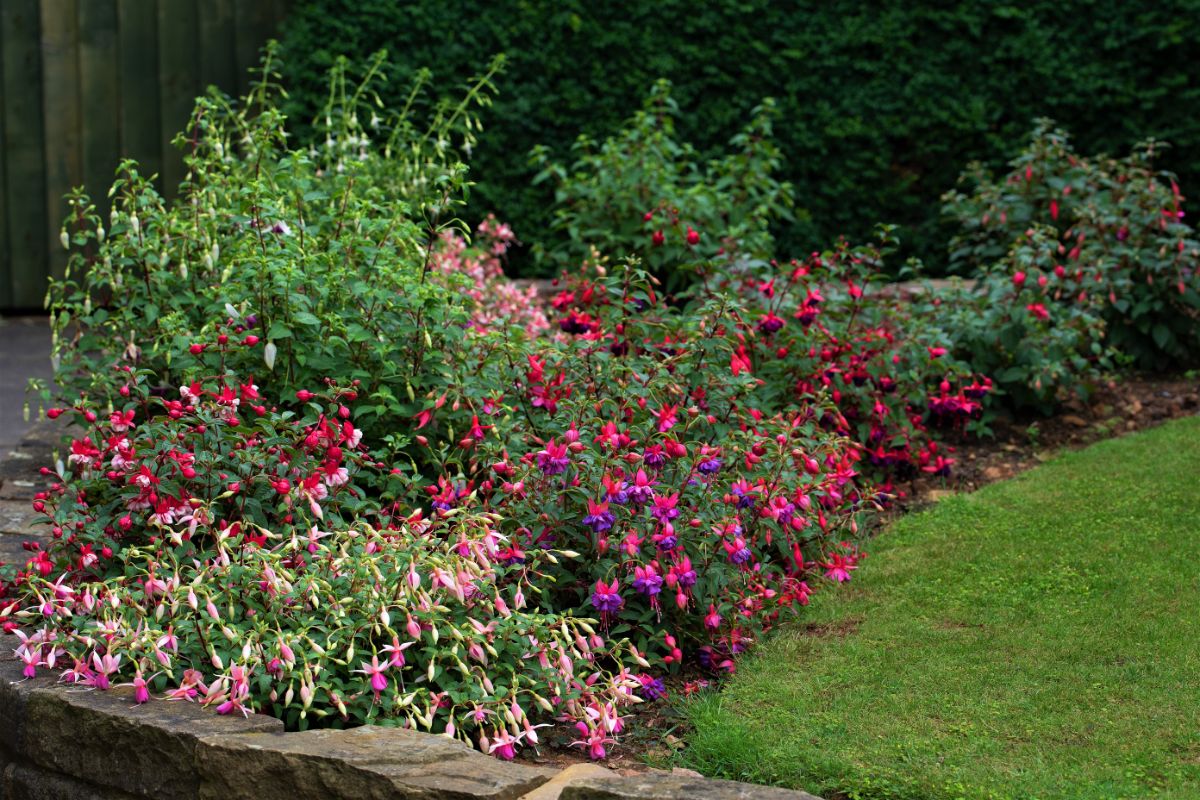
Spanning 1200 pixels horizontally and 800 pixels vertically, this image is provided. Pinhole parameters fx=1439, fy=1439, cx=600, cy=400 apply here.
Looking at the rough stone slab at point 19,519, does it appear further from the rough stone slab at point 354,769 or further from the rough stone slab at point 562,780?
the rough stone slab at point 562,780

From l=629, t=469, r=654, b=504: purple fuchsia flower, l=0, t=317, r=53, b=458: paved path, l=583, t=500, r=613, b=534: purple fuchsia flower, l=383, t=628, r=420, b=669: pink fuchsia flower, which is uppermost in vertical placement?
l=629, t=469, r=654, b=504: purple fuchsia flower

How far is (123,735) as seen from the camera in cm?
288

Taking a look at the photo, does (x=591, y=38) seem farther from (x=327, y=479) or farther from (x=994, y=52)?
(x=327, y=479)

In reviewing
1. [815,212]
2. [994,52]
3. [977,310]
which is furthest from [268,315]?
[994,52]

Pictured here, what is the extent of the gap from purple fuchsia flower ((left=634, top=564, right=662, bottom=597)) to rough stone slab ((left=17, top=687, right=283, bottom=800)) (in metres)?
0.90

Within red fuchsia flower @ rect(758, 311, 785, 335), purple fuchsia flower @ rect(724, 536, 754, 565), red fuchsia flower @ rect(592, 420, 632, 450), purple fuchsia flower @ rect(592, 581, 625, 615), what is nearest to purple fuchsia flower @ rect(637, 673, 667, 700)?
purple fuchsia flower @ rect(592, 581, 625, 615)

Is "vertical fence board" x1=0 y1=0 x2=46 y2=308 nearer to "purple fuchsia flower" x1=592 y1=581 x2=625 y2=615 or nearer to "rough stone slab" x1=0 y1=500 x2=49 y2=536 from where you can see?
"rough stone slab" x1=0 y1=500 x2=49 y2=536

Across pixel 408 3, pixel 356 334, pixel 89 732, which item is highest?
pixel 408 3

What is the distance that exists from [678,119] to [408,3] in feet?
4.89

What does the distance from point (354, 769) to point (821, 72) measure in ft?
18.3

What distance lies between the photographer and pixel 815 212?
7562 millimetres

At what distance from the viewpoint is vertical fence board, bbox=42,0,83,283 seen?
7.57 metres

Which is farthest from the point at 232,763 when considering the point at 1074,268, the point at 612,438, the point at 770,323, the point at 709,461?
the point at 1074,268

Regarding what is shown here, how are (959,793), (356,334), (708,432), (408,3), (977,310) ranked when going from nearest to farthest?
(959,793) < (356,334) < (708,432) < (977,310) < (408,3)
